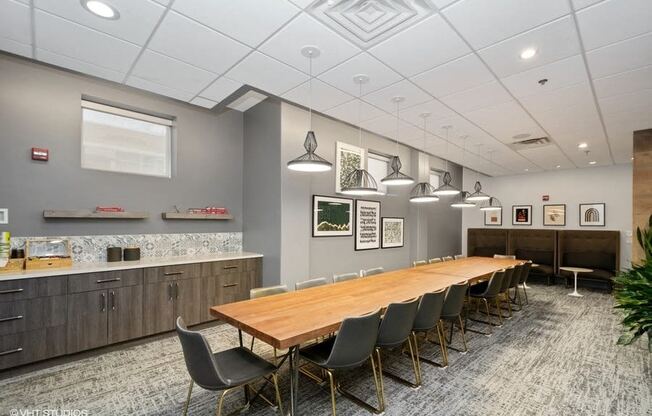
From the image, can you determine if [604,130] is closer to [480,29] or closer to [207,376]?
[480,29]

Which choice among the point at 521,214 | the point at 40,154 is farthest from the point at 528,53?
the point at 521,214

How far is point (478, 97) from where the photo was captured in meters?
3.55


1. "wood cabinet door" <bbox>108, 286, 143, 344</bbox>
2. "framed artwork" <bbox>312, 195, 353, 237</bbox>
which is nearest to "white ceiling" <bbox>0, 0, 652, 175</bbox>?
"framed artwork" <bbox>312, 195, 353, 237</bbox>

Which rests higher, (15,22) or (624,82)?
(15,22)

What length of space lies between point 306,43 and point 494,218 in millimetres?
8144

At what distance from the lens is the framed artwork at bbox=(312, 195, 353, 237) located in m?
4.72

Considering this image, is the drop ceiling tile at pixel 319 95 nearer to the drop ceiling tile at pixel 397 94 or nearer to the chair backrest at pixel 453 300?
the drop ceiling tile at pixel 397 94

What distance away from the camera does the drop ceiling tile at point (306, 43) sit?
236 cm

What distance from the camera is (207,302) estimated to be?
3.95m

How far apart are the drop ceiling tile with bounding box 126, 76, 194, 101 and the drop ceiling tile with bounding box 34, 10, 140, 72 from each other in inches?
11.4

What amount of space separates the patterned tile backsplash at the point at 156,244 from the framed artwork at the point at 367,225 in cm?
202

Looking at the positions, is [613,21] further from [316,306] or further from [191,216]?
→ [191,216]

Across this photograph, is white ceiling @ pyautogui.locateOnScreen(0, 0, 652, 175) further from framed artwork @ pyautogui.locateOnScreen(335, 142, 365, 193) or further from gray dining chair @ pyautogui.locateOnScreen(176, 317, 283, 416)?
gray dining chair @ pyautogui.locateOnScreen(176, 317, 283, 416)

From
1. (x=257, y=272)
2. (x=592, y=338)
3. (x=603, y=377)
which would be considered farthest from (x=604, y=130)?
(x=257, y=272)
